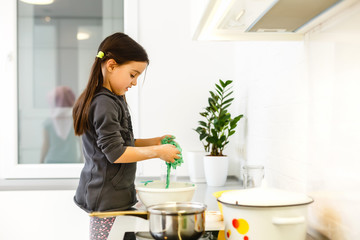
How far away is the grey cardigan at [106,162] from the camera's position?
4.73 ft

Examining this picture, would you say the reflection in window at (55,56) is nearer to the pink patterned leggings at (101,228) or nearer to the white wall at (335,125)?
the pink patterned leggings at (101,228)

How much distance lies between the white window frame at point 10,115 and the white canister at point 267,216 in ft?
6.31

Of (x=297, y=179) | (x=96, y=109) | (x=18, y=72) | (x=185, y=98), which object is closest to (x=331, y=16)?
(x=297, y=179)

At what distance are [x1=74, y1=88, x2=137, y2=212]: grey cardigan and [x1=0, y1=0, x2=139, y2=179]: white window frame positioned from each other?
1161 millimetres

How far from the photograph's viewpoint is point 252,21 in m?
1.04

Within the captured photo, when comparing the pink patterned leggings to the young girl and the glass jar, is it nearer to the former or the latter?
the young girl

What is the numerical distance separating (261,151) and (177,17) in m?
1.17

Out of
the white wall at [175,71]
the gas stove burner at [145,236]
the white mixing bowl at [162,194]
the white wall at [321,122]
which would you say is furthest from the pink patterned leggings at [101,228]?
the white wall at [175,71]

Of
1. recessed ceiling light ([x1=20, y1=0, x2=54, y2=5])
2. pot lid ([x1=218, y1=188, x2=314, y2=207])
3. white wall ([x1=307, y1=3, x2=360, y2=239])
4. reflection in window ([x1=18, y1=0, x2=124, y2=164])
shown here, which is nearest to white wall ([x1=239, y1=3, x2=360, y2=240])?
white wall ([x1=307, y1=3, x2=360, y2=239])

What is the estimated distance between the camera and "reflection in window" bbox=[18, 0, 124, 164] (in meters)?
2.70

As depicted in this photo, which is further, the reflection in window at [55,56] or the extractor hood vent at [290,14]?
the reflection in window at [55,56]

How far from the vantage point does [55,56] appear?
2.71 meters

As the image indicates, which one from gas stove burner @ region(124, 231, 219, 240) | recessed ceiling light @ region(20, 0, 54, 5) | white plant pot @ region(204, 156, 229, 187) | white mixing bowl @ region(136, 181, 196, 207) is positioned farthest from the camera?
recessed ceiling light @ region(20, 0, 54, 5)

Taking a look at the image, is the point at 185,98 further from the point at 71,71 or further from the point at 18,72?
the point at 18,72
